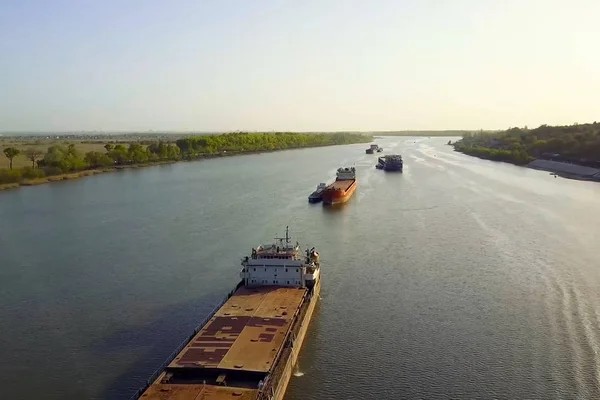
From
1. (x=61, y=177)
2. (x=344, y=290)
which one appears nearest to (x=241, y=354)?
(x=344, y=290)

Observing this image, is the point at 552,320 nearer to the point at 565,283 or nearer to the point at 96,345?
the point at 565,283

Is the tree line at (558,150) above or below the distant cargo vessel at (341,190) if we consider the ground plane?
above

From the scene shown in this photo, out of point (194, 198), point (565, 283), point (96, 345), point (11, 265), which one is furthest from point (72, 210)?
point (565, 283)

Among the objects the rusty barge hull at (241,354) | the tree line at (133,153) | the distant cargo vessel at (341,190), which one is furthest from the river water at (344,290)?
the tree line at (133,153)

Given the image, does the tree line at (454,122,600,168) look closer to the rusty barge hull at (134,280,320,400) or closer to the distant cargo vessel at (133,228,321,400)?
the distant cargo vessel at (133,228,321,400)

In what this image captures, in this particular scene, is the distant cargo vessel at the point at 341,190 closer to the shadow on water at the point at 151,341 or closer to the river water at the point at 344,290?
the river water at the point at 344,290

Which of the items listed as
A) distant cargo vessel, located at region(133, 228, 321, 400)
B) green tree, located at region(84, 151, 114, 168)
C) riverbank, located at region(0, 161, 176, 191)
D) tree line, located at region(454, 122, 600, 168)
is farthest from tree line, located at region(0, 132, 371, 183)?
tree line, located at region(454, 122, 600, 168)

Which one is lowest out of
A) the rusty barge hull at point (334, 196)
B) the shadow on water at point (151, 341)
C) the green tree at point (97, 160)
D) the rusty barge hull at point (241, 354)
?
the shadow on water at point (151, 341)
